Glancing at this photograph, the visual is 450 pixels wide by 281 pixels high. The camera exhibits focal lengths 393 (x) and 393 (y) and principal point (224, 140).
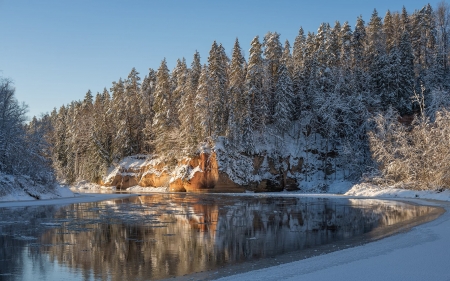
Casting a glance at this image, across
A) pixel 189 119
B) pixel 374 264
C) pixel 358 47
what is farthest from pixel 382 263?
pixel 358 47

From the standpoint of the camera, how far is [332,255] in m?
12.6

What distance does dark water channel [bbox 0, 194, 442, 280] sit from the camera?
11508 mm

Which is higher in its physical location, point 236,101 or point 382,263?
point 236,101

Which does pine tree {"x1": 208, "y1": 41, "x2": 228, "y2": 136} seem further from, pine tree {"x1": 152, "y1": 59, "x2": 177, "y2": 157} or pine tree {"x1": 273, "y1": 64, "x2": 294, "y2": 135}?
pine tree {"x1": 152, "y1": 59, "x2": 177, "y2": 157}

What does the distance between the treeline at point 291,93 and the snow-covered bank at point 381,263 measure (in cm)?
4038

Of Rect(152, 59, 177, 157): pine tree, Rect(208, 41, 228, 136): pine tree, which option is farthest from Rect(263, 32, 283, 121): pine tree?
Rect(152, 59, 177, 157): pine tree

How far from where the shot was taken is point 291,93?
60.5 meters

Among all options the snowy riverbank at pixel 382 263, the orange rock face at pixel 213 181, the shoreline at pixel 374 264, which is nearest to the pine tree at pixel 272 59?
the orange rock face at pixel 213 181

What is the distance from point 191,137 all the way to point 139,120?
19.1 metres

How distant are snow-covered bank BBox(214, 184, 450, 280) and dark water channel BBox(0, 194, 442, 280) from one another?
1.76 m

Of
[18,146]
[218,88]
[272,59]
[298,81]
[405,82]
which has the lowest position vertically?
[18,146]

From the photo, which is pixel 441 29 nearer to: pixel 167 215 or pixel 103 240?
pixel 167 215

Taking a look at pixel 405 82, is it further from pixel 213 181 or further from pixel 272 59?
pixel 213 181

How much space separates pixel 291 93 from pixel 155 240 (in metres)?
47.7
